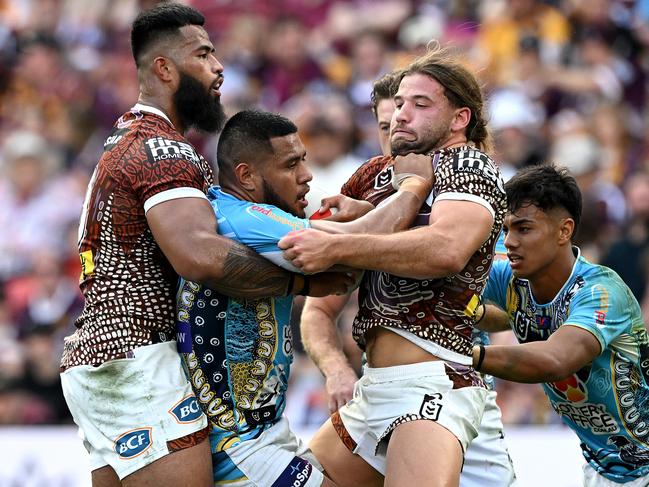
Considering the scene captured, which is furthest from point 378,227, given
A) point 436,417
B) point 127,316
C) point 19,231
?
point 19,231

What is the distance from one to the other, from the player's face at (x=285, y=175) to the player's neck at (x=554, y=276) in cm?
149

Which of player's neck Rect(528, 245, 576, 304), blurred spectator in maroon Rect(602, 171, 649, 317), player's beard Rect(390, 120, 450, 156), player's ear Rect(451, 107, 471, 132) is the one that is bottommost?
blurred spectator in maroon Rect(602, 171, 649, 317)

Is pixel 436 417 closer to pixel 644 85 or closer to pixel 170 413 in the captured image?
pixel 170 413

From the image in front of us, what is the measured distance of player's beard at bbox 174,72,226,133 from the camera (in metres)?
5.01

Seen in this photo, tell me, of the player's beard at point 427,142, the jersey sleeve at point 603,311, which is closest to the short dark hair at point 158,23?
the player's beard at point 427,142

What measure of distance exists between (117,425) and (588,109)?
7.37 metres

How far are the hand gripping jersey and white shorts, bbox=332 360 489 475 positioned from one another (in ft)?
2.95

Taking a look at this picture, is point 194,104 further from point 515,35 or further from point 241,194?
point 515,35

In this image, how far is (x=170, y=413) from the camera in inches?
175

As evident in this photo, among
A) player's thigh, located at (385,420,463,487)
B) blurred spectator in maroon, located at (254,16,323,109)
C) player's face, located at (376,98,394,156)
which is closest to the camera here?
player's thigh, located at (385,420,463,487)

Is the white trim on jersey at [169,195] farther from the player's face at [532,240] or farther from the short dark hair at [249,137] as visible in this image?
the player's face at [532,240]

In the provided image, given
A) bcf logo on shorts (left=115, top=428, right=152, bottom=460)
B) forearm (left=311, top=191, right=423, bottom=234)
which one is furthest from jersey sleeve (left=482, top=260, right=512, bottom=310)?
bcf logo on shorts (left=115, top=428, right=152, bottom=460)

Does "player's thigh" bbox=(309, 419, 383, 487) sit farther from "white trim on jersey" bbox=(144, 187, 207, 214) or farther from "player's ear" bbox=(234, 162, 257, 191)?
"white trim on jersey" bbox=(144, 187, 207, 214)

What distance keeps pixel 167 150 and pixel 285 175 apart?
523 millimetres
